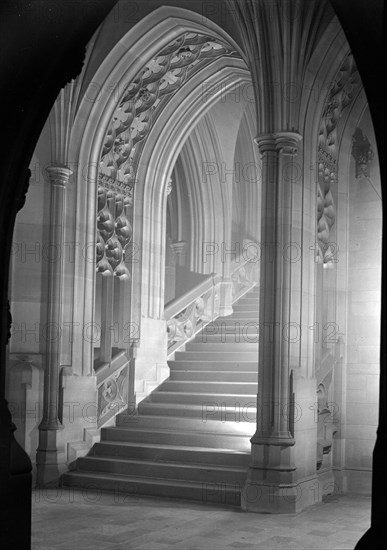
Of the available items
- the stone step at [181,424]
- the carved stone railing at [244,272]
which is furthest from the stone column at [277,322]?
the carved stone railing at [244,272]

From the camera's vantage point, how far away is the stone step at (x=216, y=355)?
1080 centimetres

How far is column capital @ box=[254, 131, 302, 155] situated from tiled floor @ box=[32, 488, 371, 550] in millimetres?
3524

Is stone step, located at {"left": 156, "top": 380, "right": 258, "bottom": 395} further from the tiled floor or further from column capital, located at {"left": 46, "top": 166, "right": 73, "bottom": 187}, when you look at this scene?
column capital, located at {"left": 46, "top": 166, "right": 73, "bottom": 187}

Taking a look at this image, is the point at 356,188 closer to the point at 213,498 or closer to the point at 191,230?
the point at 213,498

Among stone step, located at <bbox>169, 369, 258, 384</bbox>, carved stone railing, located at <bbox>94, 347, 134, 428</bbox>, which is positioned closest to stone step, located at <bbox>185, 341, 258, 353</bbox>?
stone step, located at <bbox>169, 369, 258, 384</bbox>

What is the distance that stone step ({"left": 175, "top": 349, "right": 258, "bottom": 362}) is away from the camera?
10.8 metres

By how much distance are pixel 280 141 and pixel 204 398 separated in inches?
134

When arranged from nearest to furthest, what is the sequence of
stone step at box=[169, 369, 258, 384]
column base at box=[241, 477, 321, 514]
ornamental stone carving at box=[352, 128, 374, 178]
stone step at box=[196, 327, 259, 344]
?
1. column base at box=[241, 477, 321, 514]
2. ornamental stone carving at box=[352, 128, 374, 178]
3. stone step at box=[169, 369, 258, 384]
4. stone step at box=[196, 327, 259, 344]

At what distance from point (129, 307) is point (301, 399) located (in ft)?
11.6

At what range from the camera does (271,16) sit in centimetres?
811

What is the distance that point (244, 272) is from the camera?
15.2 meters

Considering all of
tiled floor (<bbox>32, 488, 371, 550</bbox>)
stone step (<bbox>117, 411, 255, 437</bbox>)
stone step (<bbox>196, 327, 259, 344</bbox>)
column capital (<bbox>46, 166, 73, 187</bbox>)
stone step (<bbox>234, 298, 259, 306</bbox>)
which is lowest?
tiled floor (<bbox>32, 488, 371, 550</bbox>)

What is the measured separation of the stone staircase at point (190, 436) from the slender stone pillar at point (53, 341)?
0.27 metres

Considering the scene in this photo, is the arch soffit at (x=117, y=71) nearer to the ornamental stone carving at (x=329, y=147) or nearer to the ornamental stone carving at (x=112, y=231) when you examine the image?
the ornamental stone carving at (x=112, y=231)
